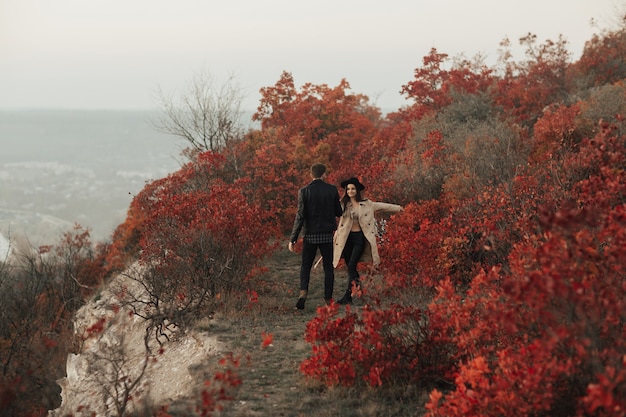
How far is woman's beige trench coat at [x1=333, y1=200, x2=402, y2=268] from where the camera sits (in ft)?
27.3

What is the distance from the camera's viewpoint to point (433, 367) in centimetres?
559

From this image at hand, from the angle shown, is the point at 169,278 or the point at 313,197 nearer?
the point at 313,197

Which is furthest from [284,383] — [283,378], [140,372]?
[140,372]

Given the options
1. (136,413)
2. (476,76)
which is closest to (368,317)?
(136,413)

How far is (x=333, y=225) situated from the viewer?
326 inches

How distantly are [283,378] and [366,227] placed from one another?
292 cm

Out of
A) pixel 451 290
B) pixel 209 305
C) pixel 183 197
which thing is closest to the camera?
pixel 451 290

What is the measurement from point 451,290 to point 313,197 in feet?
11.3

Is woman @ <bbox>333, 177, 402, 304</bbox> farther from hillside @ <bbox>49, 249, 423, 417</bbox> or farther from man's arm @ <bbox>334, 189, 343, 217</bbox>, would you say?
hillside @ <bbox>49, 249, 423, 417</bbox>

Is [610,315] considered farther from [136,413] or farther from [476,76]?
[476,76]

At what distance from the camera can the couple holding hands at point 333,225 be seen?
8.18m

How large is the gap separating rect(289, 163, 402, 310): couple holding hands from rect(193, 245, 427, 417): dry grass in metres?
0.85

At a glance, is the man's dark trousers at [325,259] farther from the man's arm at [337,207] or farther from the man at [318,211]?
the man's arm at [337,207]

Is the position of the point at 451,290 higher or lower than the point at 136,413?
higher
